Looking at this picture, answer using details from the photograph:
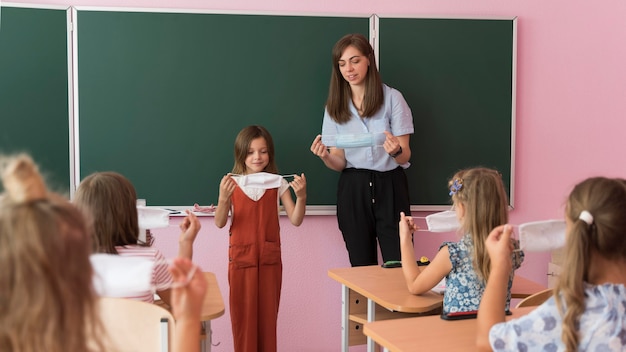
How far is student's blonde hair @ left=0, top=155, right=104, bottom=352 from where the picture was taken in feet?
3.38

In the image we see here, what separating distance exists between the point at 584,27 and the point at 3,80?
3470 mm

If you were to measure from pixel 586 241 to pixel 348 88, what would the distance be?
245 cm

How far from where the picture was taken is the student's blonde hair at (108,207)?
7.56 ft

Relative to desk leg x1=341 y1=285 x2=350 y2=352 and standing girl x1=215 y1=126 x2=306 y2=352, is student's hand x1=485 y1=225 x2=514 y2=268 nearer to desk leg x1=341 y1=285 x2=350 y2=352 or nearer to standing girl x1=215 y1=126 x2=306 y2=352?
desk leg x1=341 y1=285 x2=350 y2=352

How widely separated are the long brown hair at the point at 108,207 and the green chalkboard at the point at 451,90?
2252 mm

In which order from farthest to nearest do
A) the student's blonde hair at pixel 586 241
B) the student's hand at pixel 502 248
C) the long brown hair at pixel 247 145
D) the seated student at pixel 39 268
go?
the long brown hair at pixel 247 145, the student's hand at pixel 502 248, the student's blonde hair at pixel 586 241, the seated student at pixel 39 268

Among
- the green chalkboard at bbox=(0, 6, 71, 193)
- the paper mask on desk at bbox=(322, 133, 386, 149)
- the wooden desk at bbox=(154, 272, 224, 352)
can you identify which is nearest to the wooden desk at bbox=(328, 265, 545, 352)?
the wooden desk at bbox=(154, 272, 224, 352)

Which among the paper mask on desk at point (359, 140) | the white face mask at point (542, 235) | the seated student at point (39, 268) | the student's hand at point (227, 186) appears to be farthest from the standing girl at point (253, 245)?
the seated student at point (39, 268)

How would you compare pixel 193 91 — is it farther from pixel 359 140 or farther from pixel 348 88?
pixel 359 140

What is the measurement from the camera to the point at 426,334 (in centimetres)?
203

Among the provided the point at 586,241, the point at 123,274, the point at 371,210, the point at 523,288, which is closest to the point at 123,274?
the point at 123,274

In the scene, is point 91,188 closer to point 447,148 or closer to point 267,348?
point 267,348

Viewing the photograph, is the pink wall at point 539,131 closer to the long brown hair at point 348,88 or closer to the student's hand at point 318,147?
the long brown hair at point 348,88

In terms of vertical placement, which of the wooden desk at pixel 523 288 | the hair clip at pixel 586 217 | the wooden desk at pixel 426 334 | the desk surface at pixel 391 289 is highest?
the hair clip at pixel 586 217
